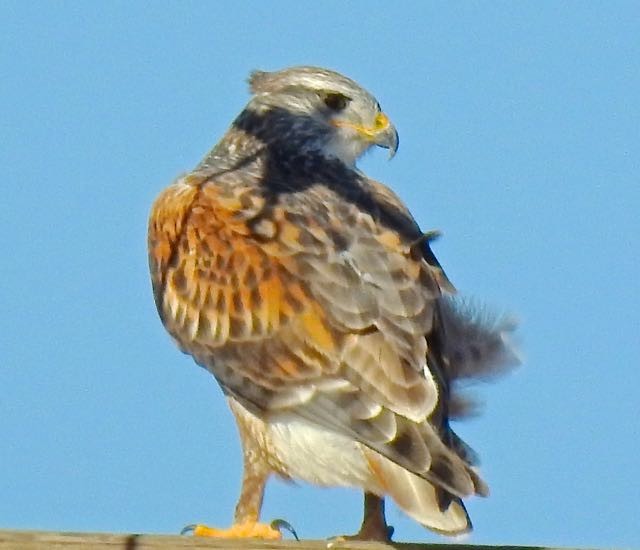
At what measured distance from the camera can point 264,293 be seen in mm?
5238

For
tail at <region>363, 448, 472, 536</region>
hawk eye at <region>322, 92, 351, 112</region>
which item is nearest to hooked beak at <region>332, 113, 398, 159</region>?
hawk eye at <region>322, 92, 351, 112</region>

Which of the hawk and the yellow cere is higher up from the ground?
the yellow cere

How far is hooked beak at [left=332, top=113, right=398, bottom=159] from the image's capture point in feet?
20.7

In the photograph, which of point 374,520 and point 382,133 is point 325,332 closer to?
point 374,520

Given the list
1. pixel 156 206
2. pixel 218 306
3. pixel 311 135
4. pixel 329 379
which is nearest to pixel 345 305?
pixel 329 379

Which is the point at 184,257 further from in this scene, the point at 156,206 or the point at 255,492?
the point at 255,492

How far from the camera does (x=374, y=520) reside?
532cm

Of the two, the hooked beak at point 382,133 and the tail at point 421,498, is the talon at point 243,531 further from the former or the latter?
the hooked beak at point 382,133

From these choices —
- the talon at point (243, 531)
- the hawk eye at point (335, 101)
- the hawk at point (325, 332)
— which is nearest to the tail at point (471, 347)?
the hawk at point (325, 332)

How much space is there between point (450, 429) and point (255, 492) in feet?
2.48

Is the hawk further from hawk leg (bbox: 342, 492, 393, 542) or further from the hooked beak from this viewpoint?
the hooked beak

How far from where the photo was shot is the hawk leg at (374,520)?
5.29 meters

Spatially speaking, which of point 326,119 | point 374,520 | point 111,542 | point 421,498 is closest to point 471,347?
point 374,520

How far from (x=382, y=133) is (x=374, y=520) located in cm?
170
